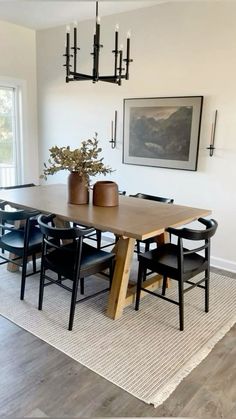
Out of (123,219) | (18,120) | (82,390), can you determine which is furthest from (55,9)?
(82,390)

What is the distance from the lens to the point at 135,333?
251 cm

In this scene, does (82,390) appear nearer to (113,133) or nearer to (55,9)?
(113,133)

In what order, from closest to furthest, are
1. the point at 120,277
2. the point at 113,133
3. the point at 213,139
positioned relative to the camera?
1. the point at 120,277
2. the point at 213,139
3. the point at 113,133

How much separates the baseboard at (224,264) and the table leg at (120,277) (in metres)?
1.56

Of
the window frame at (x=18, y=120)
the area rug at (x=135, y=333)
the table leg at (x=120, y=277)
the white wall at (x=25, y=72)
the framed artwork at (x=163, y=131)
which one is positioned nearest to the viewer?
the area rug at (x=135, y=333)

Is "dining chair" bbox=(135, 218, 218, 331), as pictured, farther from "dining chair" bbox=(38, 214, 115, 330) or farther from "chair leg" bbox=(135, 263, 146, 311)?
"dining chair" bbox=(38, 214, 115, 330)

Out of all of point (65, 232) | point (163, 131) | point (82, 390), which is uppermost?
point (163, 131)

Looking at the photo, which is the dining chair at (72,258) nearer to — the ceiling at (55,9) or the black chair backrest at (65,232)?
the black chair backrest at (65,232)

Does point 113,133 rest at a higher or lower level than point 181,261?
higher

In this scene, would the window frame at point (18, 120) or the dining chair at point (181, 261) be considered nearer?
the dining chair at point (181, 261)

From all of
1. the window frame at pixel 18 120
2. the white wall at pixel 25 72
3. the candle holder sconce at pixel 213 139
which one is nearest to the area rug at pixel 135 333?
the candle holder sconce at pixel 213 139

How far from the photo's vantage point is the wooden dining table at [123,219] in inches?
96.7

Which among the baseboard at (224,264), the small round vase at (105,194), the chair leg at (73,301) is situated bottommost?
the baseboard at (224,264)

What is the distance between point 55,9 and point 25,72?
123 centimetres
